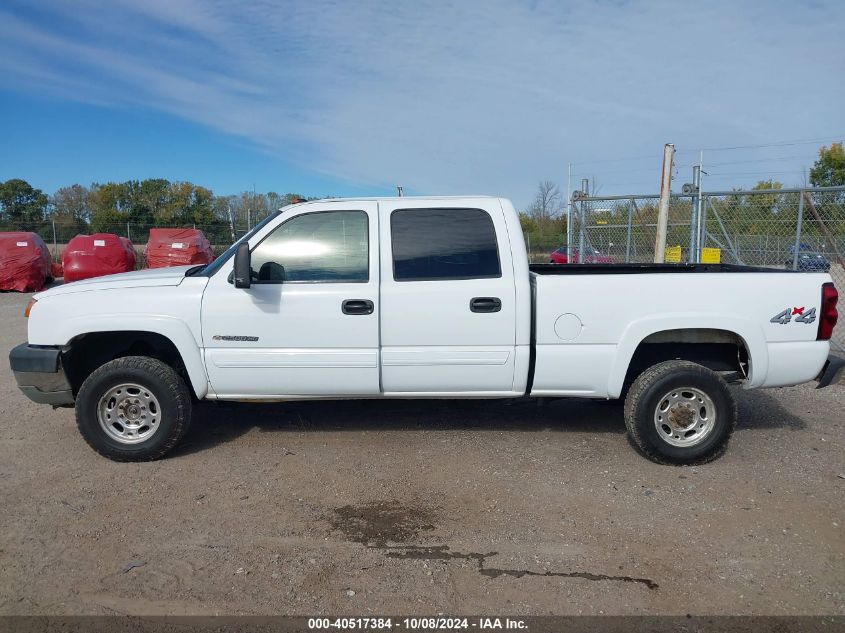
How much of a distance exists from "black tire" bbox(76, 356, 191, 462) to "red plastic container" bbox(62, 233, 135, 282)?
14115 mm

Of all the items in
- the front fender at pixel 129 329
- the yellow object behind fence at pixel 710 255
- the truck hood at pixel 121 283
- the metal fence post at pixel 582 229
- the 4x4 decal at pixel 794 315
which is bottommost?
the front fender at pixel 129 329

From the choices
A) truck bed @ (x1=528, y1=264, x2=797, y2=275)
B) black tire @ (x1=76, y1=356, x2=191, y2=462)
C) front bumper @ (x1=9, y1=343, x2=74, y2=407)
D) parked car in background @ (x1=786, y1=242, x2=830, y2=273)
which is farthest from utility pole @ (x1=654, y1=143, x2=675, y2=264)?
front bumper @ (x1=9, y1=343, x2=74, y2=407)

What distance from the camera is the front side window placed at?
4.67 meters

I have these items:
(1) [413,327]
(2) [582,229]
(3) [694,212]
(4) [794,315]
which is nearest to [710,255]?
(3) [694,212]

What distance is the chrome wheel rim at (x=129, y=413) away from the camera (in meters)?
4.70

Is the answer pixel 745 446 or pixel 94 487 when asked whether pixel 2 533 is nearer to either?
pixel 94 487

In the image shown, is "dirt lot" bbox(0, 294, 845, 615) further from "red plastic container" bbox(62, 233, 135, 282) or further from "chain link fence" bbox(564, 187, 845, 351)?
"red plastic container" bbox(62, 233, 135, 282)

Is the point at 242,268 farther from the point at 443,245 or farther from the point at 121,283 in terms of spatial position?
the point at 443,245

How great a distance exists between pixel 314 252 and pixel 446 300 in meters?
1.04

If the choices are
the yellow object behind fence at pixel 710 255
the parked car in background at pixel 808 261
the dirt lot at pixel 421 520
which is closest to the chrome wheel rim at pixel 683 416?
the dirt lot at pixel 421 520

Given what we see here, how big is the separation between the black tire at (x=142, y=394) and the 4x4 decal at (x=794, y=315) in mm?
4344

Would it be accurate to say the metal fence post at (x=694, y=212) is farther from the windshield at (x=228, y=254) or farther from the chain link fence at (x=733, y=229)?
the windshield at (x=228, y=254)

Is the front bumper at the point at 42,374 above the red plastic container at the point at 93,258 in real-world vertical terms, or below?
below

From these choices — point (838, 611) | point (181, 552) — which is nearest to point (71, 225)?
point (181, 552)
